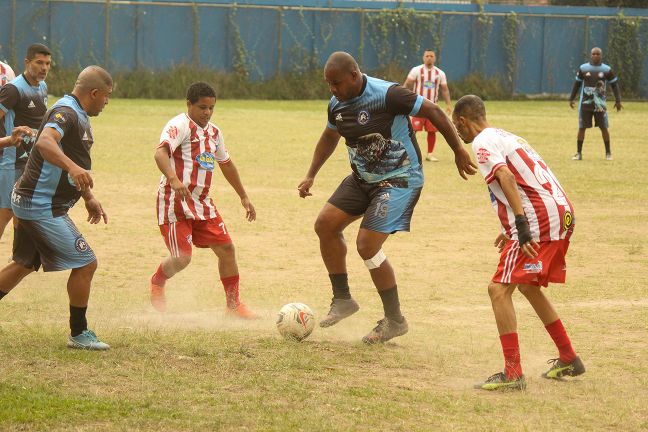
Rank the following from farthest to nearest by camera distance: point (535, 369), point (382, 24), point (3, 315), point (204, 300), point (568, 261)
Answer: point (382, 24)
point (568, 261)
point (204, 300)
point (3, 315)
point (535, 369)

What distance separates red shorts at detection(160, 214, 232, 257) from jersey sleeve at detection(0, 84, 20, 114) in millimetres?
2278

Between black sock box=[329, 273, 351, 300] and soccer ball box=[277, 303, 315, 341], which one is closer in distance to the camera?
soccer ball box=[277, 303, 315, 341]

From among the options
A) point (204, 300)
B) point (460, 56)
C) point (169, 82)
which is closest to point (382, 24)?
point (460, 56)

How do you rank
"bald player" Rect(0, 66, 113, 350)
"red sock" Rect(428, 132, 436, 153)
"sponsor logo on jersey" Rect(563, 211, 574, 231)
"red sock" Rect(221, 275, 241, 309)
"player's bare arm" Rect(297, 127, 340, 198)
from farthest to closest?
1. "red sock" Rect(428, 132, 436, 153)
2. "red sock" Rect(221, 275, 241, 309)
3. "player's bare arm" Rect(297, 127, 340, 198)
4. "bald player" Rect(0, 66, 113, 350)
5. "sponsor logo on jersey" Rect(563, 211, 574, 231)

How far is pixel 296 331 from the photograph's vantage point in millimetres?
7105

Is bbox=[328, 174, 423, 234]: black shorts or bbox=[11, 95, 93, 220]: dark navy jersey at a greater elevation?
bbox=[11, 95, 93, 220]: dark navy jersey

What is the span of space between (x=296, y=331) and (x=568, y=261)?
4.14m

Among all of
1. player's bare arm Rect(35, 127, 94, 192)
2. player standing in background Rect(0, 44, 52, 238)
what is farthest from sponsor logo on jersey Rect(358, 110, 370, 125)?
player standing in background Rect(0, 44, 52, 238)

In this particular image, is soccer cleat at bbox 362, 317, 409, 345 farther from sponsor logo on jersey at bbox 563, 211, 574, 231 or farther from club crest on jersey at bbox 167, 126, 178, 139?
club crest on jersey at bbox 167, 126, 178, 139

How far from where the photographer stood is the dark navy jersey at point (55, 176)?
6.61 m

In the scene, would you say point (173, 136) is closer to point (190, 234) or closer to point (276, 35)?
point (190, 234)

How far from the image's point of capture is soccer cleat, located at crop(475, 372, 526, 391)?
19.8 feet

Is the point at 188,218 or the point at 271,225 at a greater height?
the point at 188,218

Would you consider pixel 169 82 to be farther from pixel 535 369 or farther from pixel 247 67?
pixel 535 369
